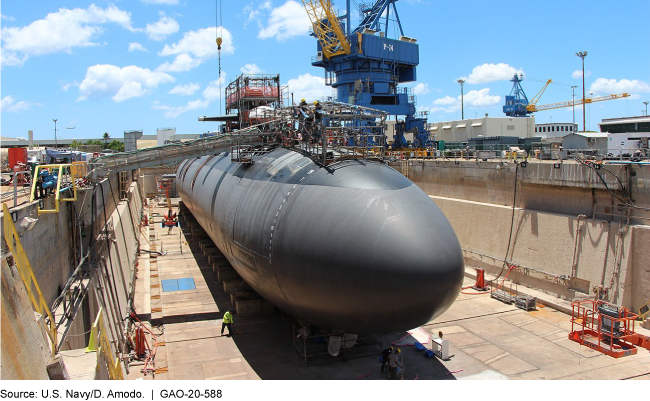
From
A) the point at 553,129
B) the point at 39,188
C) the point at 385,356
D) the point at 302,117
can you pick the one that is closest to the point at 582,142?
the point at 302,117

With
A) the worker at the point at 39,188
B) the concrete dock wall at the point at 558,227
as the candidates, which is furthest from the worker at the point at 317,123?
the concrete dock wall at the point at 558,227

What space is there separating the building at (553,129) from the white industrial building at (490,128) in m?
20.2

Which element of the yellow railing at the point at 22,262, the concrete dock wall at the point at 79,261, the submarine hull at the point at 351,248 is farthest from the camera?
the concrete dock wall at the point at 79,261

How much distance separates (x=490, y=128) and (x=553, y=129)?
2810cm

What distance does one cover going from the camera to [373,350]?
1466cm

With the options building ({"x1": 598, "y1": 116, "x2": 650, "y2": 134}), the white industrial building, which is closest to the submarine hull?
building ({"x1": 598, "y1": 116, "x2": 650, "y2": 134})

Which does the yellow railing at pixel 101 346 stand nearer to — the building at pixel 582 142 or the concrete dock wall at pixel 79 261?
the concrete dock wall at pixel 79 261

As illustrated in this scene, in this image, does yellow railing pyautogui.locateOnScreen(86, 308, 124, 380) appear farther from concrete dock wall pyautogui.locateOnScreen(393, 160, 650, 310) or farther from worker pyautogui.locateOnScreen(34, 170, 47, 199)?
concrete dock wall pyautogui.locateOnScreen(393, 160, 650, 310)

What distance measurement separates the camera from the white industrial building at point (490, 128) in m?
59.8

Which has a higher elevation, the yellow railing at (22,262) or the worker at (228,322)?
the yellow railing at (22,262)

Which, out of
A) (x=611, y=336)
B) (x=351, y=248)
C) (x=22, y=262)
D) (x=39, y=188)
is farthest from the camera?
(x=611, y=336)

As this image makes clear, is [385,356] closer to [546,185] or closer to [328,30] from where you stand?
[546,185]

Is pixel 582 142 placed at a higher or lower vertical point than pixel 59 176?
higher

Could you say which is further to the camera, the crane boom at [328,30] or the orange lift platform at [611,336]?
the crane boom at [328,30]
